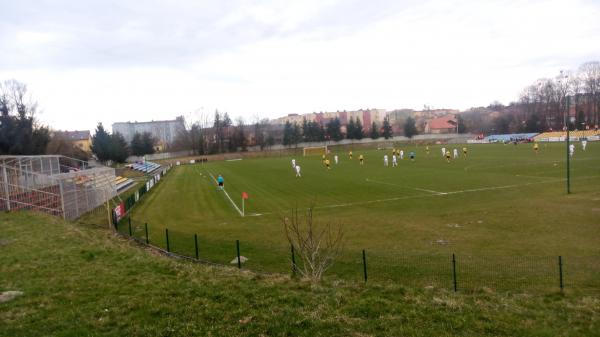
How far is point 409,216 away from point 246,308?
15.7 metres

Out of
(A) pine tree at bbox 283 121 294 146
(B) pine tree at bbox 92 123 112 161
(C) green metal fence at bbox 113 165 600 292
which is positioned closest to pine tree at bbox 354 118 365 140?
(A) pine tree at bbox 283 121 294 146

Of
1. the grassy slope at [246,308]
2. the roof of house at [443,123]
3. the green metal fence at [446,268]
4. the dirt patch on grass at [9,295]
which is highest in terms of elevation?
the roof of house at [443,123]

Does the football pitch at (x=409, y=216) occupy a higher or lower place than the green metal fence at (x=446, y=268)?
lower

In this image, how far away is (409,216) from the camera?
2173cm

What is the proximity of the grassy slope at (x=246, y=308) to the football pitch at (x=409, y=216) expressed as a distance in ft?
13.3

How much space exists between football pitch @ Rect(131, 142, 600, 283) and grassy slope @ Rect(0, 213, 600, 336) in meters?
4.05

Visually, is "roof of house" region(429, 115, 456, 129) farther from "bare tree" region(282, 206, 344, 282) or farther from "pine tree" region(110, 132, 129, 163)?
"bare tree" region(282, 206, 344, 282)

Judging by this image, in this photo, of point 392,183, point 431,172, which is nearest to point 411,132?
point 431,172

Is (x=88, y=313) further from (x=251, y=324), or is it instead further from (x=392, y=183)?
(x=392, y=183)

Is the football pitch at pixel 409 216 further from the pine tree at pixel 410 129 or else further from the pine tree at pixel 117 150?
the pine tree at pixel 410 129

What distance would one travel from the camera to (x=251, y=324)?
6812 mm

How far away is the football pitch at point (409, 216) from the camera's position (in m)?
14.7

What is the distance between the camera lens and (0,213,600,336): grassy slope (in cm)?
668

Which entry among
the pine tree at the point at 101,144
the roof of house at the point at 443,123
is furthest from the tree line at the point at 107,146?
the roof of house at the point at 443,123
